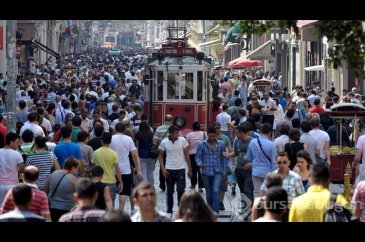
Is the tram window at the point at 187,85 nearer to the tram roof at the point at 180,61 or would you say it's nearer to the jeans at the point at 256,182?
the tram roof at the point at 180,61

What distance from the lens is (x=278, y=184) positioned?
11602 mm

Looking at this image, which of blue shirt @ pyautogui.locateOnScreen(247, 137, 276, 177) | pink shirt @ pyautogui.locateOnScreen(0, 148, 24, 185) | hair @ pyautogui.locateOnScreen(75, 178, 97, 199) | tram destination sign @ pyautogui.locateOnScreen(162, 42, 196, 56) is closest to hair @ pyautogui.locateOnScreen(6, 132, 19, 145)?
pink shirt @ pyautogui.locateOnScreen(0, 148, 24, 185)

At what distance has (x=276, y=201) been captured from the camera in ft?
34.0

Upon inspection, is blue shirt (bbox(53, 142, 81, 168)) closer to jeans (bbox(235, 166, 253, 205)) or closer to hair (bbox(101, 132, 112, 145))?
hair (bbox(101, 132, 112, 145))

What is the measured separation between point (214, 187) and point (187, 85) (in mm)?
11165

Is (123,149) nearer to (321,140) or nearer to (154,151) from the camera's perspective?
(154,151)

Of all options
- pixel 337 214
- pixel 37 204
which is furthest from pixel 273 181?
pixel 37 204

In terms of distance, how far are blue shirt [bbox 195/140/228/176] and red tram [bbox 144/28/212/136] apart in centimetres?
1043

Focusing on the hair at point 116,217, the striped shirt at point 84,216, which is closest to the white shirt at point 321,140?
the striped shirt at point 84,216

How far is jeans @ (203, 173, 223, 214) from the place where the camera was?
56.5ft

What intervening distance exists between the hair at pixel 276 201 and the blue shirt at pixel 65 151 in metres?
5.89

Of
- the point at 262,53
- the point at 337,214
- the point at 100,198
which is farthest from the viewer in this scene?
the point at 262,53
